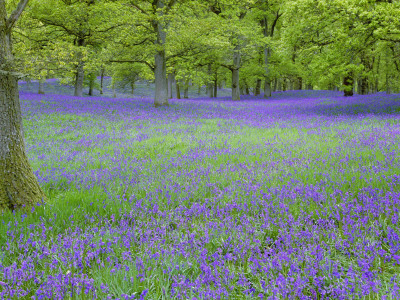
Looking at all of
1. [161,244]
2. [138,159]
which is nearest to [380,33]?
[138,159]

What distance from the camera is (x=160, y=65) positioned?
19.7 meters

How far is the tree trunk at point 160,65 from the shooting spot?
18.9 m

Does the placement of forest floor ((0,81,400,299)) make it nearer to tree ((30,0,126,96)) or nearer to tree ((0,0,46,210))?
tree ((0,0,46,210))

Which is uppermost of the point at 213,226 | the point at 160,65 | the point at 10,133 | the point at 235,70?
the point at 235,70

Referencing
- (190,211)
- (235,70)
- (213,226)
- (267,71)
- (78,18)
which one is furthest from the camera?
(267,71)

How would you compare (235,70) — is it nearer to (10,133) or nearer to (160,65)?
(160,65)

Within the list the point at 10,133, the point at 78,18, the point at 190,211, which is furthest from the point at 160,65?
the point at 190,211

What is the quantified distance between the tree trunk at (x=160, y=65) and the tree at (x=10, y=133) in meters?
15.6

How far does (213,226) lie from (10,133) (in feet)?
9.81

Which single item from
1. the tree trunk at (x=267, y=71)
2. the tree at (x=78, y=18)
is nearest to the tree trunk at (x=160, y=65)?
the tree at (x=78, y=18)

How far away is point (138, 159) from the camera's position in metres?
6.68

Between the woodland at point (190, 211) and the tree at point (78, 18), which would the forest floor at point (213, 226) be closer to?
the woodland at point (190, 211)

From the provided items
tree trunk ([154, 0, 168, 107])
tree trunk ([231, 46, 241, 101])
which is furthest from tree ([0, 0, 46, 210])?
tree trunk ([231, 46, 241, 101])

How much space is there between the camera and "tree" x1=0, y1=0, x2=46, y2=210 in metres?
3.49
